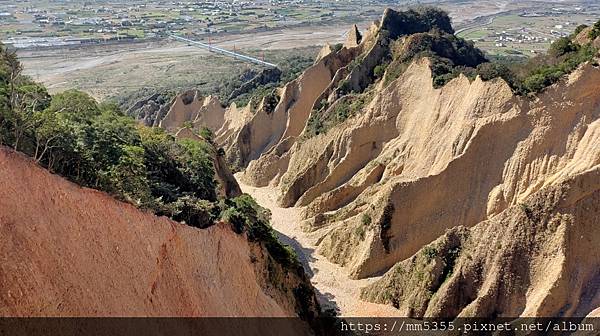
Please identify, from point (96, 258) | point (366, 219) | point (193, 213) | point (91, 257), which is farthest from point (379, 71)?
point (91, 257)

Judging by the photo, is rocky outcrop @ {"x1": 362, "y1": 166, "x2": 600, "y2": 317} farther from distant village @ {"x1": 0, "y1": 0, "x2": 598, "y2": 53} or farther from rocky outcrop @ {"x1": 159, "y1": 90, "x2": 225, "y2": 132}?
distant village @ {"x1": 0, "y1": 0, "x2": 598, "y2": 53}

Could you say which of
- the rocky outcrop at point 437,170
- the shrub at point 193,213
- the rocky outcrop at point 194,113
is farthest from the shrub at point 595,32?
the rocky outcrop at point 194,113

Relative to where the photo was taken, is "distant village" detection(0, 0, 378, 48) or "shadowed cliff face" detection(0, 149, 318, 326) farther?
"distant village" detection(0, 0, 378, 48)

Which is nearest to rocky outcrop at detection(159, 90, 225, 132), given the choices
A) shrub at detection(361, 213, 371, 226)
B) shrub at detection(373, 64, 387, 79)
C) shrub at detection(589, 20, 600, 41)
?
shrub at detection(373, 64, 387, 79)

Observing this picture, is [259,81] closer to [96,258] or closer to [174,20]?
[96,258]

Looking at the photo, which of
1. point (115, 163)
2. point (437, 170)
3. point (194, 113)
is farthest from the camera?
point (194, 113)

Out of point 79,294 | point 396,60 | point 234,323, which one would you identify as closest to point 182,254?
point 234,323

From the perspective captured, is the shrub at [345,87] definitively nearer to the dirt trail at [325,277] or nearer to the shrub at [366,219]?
the dirt trail at [325,277]
